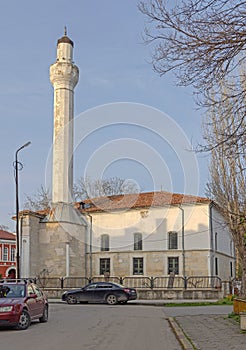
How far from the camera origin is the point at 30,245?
→ 47062 millimetres

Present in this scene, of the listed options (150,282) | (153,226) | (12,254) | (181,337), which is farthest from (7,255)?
(181,337)

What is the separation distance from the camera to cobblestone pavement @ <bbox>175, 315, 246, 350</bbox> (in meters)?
12.1

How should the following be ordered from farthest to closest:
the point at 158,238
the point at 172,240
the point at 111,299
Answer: the point at 158,238 → the point at 172,240 → the point at 111,299

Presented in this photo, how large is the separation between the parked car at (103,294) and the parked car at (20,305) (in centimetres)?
1316

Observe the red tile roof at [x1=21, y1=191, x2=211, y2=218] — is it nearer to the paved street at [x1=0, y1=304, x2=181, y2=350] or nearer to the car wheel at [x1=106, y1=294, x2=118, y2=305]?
the car wheel at [x1=106, y1=294, x2=118, y2=305]

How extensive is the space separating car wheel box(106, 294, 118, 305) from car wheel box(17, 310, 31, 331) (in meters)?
15.6

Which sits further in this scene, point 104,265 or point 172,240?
point 104,265

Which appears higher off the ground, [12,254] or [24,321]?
[12,254]

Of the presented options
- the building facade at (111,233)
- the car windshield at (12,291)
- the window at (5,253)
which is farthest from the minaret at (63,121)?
the car windshield at (12,291)

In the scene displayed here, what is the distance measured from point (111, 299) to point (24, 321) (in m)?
16.0

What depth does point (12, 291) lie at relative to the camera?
1703 centimetres

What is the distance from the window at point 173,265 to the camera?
48.2 meters

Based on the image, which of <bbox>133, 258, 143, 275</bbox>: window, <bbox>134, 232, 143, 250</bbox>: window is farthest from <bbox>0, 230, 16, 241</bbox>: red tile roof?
<bbox>133, 258, 143, 275</bbox>: window

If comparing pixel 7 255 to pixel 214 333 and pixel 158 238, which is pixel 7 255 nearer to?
pixel 158 238
